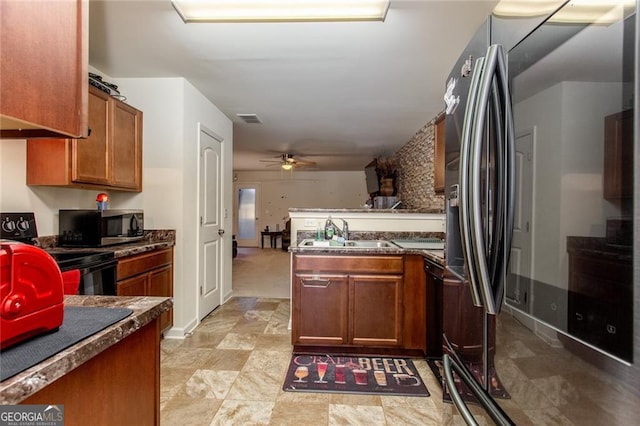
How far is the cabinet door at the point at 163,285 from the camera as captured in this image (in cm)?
250

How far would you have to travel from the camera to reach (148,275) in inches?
96.7

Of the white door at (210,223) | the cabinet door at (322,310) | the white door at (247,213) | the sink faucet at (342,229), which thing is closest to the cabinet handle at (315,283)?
the cabinet door at (322,310)

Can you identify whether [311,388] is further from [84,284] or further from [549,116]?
[549,116]

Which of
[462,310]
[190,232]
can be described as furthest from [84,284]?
[462,310]

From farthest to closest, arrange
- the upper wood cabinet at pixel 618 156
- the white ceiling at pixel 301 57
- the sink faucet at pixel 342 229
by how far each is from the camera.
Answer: the sink faucet at pixel 342 229
the white ceiling at pixel 301 57
the upper wood cabinet at pixel 618 156

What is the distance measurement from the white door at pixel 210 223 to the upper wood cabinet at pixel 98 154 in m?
0.64

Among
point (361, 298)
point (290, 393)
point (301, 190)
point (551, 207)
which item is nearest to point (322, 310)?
point (361, 298)

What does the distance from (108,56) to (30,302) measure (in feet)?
8.38

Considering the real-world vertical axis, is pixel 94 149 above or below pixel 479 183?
above

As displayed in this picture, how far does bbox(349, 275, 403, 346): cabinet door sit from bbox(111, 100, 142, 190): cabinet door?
2.10 metres

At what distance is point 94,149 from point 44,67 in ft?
6.50

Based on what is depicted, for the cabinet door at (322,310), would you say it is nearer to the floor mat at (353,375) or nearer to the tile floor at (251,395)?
the floor mat at (353,375)

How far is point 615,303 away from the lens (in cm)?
52

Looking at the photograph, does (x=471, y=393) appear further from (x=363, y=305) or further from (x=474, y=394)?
(x=363, y=305)
